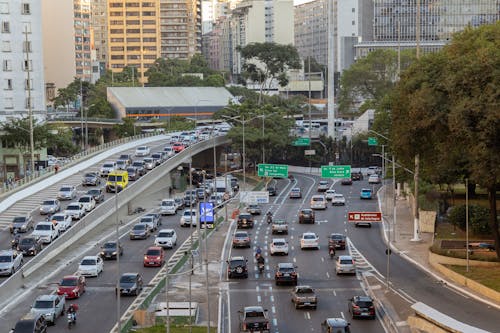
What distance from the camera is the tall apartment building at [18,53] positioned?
101500 mm

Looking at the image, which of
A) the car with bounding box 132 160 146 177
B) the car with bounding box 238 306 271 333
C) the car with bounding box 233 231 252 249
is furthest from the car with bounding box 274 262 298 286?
the car with bounding box 132 160 146 177

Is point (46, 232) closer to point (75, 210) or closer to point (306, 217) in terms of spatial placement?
point (75, 210)

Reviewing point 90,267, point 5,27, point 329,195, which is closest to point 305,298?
point 90,267

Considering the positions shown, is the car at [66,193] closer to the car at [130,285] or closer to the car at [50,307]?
the car at [130,285]

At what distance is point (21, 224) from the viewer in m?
66.7

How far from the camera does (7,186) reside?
260 ft

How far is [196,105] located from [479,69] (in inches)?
4822

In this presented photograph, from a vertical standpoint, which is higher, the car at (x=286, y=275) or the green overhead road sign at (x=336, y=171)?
the green overhead road sign at (x=336, y=171)

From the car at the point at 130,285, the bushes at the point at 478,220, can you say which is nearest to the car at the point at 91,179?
the car at the point at 130,285

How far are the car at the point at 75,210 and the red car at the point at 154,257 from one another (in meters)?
12.7

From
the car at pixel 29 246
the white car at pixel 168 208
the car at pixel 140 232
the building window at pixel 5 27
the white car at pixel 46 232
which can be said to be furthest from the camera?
the building window at pixel 5 27

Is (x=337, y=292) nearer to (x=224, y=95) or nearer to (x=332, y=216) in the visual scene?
A: (x=332, y=216)

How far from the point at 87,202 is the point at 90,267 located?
62.1 ft

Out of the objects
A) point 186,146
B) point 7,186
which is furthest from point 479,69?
point 186,146
